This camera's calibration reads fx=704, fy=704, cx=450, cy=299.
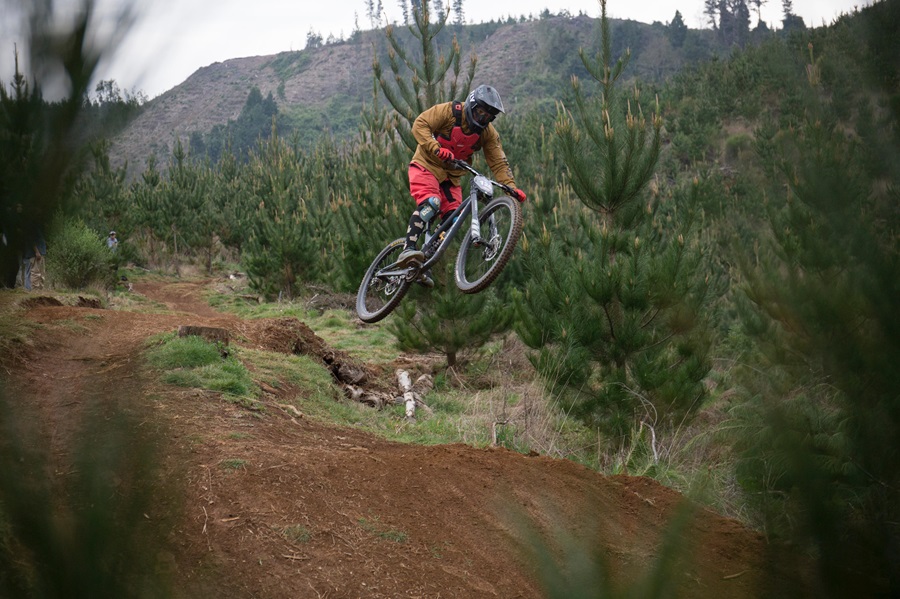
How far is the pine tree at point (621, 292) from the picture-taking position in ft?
25.6

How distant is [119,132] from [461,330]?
9663 millimetres

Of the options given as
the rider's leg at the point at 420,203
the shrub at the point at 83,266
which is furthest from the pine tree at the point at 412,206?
the shrub at the point at 83,266

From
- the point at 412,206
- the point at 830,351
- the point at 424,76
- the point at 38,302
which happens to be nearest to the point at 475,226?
the point at 412,206

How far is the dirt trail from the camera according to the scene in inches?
152

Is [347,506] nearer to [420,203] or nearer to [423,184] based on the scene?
[420,203]

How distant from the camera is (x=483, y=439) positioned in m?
7.98

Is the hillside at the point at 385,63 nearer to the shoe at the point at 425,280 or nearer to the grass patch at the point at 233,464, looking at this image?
the shoe at the point at 425,280

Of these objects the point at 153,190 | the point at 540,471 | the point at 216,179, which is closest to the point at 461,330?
the point at 540,471

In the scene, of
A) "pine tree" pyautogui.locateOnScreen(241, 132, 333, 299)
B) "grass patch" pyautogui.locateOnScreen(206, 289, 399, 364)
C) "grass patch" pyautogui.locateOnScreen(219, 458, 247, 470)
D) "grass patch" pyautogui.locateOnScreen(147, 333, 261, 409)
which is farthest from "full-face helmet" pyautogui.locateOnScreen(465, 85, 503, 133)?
"pine tree" pyautogui.locateOnScreen(241, 132, 333, 299)

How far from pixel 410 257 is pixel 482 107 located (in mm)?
1648

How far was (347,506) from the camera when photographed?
4.72 meters

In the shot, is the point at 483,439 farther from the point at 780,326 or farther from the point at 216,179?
the point at 216,179

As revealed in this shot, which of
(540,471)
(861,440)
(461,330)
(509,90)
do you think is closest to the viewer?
(861,440)

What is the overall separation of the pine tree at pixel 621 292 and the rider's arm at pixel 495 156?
120 cm
